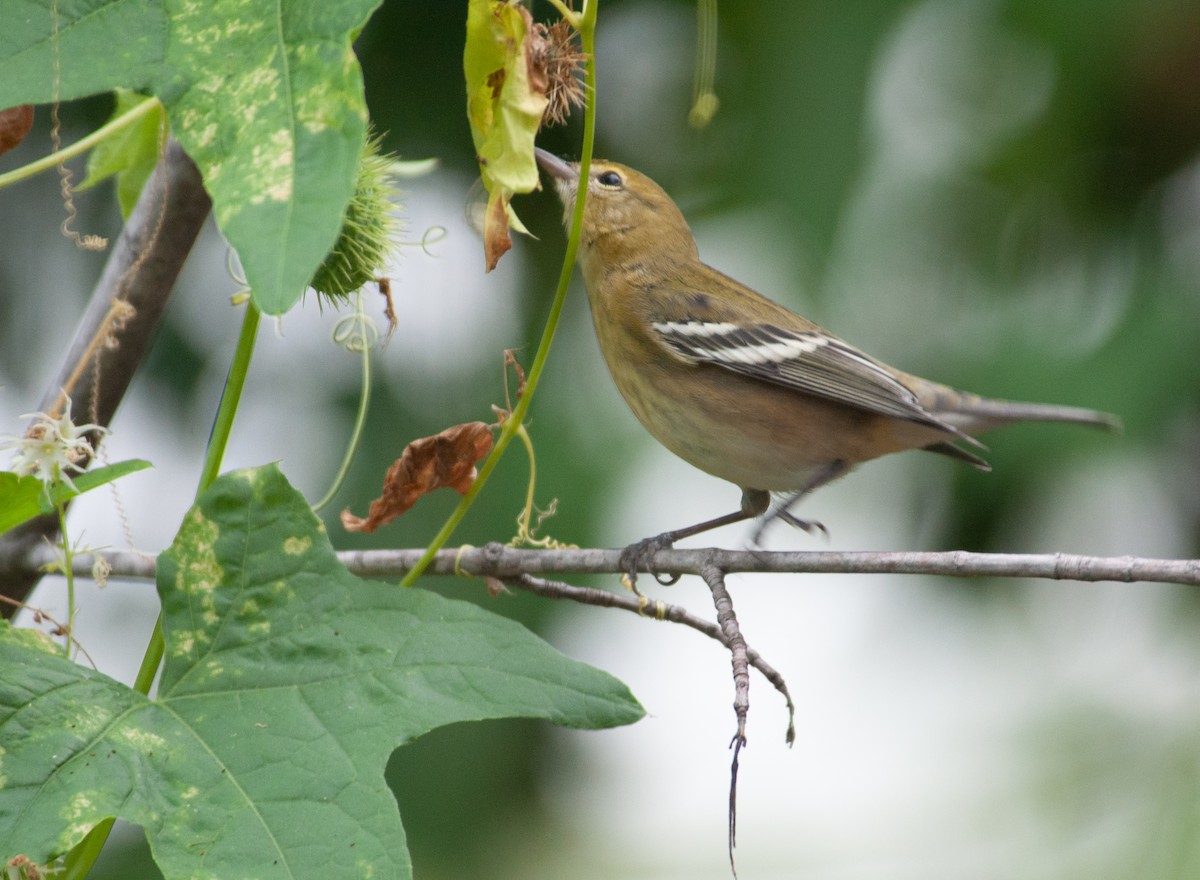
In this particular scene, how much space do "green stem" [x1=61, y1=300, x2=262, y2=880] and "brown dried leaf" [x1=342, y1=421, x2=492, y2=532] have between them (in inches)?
16.2

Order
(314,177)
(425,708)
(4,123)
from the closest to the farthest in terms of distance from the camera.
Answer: (314,177) → (425,708) → (4,123)

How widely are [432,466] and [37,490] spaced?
698 millimetres

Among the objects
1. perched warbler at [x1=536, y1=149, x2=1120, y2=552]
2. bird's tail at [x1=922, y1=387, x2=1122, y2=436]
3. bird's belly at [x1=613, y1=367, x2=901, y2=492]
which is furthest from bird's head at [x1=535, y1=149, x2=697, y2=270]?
bird's tail at [x1=922, y1=387, x2=1122, y2=436]

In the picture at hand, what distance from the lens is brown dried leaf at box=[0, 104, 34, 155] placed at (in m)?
1.96

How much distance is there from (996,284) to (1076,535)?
3.18 ft

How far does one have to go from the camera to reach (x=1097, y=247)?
14.8 ft

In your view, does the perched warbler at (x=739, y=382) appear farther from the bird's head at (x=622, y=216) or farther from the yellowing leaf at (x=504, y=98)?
the yellowing leaf at (x=504, y=98)

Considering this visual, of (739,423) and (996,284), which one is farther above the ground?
(996,284)

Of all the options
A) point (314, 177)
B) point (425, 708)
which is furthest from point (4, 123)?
point (425, 708)

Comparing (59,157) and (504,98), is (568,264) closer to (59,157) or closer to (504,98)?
(504,98)

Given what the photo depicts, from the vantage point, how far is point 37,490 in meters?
1.74

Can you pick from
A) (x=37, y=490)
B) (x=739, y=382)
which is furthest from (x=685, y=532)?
(x=37, y=490)

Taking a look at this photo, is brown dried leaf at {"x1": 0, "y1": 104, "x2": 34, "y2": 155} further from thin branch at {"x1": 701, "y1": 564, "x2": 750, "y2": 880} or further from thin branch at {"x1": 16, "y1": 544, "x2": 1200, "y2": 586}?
thin branch at {"x1": 701, "y1": 564, "x2": 750, "y2": 880}

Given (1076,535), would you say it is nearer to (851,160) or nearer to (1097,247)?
(1097,247)
